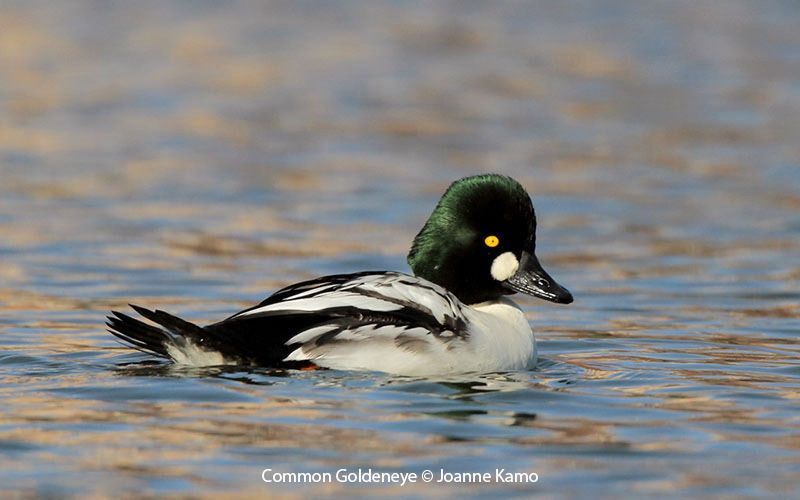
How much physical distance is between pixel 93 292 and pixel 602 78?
1347 centimetres

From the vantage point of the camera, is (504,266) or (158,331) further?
(504,266)

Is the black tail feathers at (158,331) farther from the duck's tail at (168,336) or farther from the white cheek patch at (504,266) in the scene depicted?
the white cheek patch at (504,266)

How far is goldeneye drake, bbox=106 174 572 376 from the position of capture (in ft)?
29.6

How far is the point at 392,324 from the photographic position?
9.15m

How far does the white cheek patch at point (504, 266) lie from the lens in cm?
1006

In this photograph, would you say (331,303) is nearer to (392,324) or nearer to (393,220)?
(392,324)

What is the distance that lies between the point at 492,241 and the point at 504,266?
0.19 metres

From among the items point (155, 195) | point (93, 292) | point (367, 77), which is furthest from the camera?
point (367, 77)

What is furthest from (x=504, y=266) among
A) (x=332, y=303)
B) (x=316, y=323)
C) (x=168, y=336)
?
(x=168, y=336)

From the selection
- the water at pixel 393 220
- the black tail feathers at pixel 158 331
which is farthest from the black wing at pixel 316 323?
the water at pixel 393 220

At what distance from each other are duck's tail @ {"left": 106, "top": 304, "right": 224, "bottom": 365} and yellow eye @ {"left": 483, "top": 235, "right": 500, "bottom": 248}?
5.99 ft

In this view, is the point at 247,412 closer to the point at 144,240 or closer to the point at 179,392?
the point at 179,392

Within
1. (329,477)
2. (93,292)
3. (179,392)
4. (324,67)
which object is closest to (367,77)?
(324,67)

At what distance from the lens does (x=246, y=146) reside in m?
20.2
